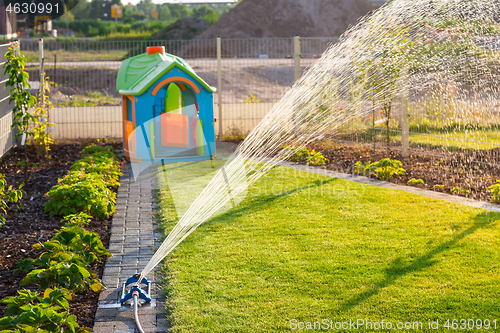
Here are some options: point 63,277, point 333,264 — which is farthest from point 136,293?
point 333,264

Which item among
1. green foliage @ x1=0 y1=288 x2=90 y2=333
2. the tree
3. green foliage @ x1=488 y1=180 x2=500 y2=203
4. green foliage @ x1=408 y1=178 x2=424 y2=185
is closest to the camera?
green foliage @ x1=0 y1=288 x2=90 y2=333

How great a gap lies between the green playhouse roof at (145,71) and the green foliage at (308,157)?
196 cm

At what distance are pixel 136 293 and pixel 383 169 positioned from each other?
16.2 feet

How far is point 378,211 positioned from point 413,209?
436mm

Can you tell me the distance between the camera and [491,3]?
8.49 m

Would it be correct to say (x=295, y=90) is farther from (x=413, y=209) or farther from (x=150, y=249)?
(x=150, y=249)

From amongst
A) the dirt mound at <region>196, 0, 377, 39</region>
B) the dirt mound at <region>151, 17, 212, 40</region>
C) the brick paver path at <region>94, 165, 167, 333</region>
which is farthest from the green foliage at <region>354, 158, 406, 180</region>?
the dirt mound at <region>151, 17, 212, 40</region>

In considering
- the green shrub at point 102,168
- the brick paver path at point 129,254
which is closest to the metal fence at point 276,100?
A: the green shrub at point 102,168

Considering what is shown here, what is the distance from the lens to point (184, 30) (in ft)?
130

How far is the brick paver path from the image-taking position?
3.48 m

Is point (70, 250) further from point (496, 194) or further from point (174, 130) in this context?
point (174, 130)

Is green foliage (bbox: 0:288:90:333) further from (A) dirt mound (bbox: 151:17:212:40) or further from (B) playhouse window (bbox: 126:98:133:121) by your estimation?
(A) dirt mound (bbox: 151:17:212:40)

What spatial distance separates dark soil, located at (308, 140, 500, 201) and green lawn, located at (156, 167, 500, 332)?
35.8 inches

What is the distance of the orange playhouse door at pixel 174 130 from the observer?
9445 millimetres
